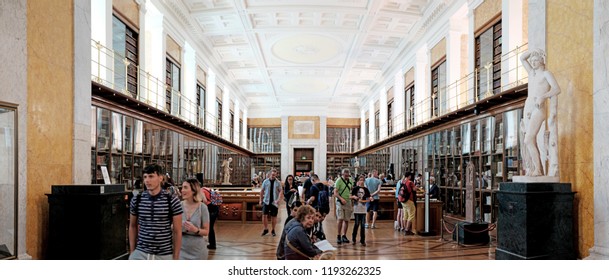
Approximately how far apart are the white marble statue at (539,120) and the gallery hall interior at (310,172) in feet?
0.06

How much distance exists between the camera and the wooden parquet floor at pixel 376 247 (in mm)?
6645

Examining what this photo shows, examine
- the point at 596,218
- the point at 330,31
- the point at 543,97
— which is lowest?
the point at 596,218

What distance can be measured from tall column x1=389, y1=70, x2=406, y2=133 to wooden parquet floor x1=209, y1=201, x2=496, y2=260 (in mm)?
9466

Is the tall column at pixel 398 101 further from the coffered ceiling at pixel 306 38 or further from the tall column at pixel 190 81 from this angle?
the tall column at pixel 190 81

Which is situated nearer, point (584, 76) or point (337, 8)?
point (584, 76)

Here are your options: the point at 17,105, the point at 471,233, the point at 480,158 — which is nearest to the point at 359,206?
the point at 471,233

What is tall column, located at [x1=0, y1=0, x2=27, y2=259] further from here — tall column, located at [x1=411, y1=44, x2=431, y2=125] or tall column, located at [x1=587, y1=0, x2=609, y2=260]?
tall column, located at [x1=411, y1=44, x2=431, y2=125]

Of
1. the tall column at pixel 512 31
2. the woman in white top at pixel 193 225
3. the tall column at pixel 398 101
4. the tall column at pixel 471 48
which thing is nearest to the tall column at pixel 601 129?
the tall column at pixel 512 31

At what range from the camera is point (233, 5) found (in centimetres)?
1316

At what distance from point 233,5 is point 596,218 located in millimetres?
10887

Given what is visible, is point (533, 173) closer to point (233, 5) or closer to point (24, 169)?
point (24, 169)

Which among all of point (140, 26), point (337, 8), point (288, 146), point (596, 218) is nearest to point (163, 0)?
point (140, 26)

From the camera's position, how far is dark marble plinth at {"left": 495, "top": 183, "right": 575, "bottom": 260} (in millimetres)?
5145

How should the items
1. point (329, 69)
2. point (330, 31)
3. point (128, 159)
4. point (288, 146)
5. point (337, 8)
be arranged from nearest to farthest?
point (128, 159) → point (337, 8) → point (330, 31) → point (329, 69) → point (288, 146)
